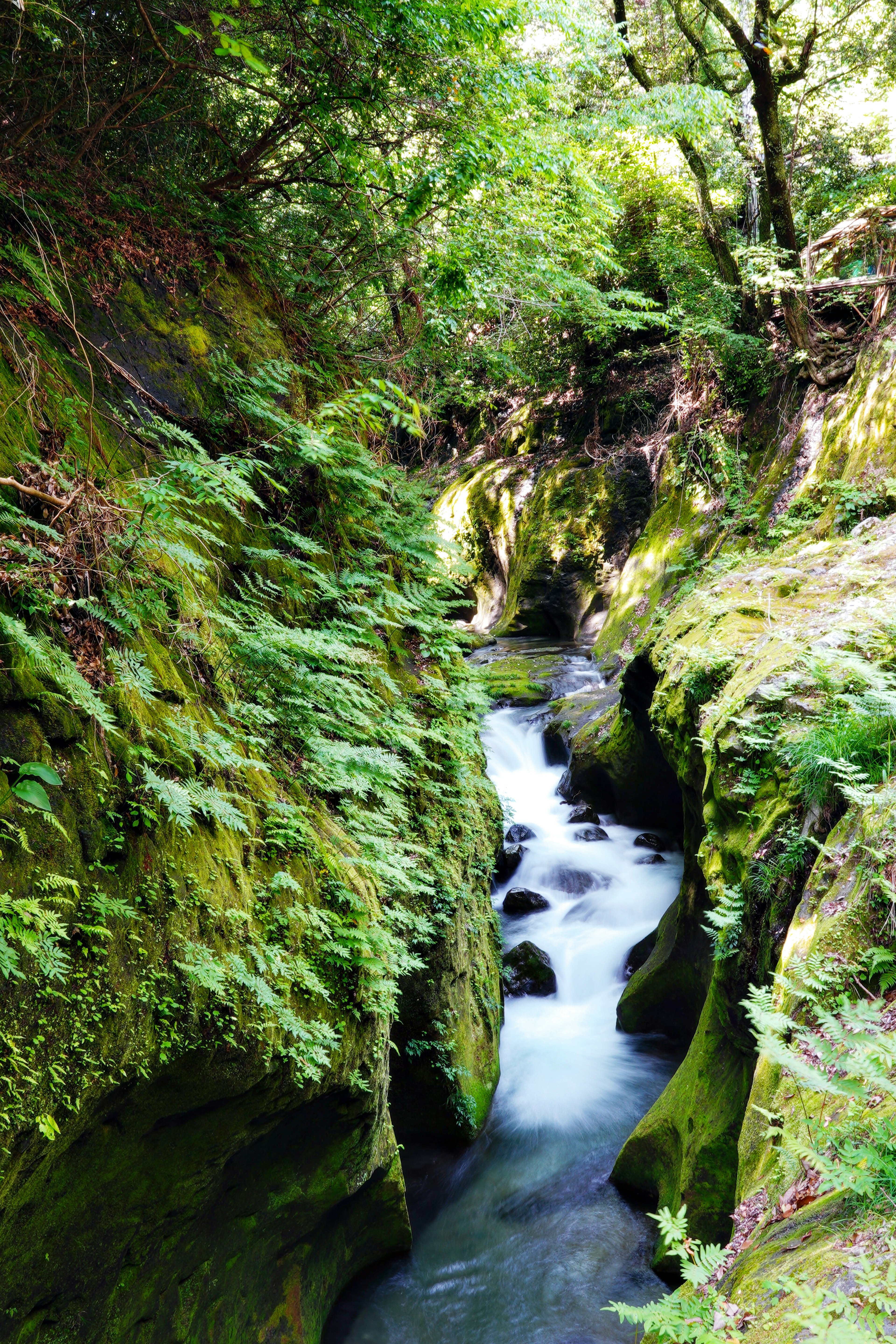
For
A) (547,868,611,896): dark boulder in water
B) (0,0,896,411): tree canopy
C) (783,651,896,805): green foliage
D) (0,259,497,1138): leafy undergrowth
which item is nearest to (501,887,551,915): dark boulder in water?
(547,868,611,896): dark boulder in water

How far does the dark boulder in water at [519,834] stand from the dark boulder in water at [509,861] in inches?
8.1

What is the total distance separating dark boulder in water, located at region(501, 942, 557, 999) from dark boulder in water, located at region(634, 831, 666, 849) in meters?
2.81

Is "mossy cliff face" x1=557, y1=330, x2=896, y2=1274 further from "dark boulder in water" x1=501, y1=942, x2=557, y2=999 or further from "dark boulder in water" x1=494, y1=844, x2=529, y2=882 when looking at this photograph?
"dark boulder in water" x1=494, y1=844, x2=529, y2=882

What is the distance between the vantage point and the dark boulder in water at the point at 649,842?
36.9ft

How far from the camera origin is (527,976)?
9.30 meters

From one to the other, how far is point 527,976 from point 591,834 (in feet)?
9.93

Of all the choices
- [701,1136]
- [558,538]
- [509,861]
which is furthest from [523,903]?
[558,538]

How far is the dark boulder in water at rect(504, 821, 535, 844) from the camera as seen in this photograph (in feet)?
39.0

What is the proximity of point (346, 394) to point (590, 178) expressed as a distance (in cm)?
661

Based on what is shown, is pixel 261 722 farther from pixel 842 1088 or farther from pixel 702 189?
pixel 702 189

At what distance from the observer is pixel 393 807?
5703mm

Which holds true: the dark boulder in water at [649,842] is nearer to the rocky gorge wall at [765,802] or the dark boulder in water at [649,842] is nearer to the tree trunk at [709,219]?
the rocky gorge wall at [765,802]

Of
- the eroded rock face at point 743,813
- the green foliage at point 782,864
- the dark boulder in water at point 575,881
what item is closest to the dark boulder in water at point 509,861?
the dark boulder in water at point 575,881

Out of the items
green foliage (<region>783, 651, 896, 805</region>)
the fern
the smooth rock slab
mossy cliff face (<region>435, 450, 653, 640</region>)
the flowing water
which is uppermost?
mossy cliff face (<region>435, 450, 653, 640</region>)
